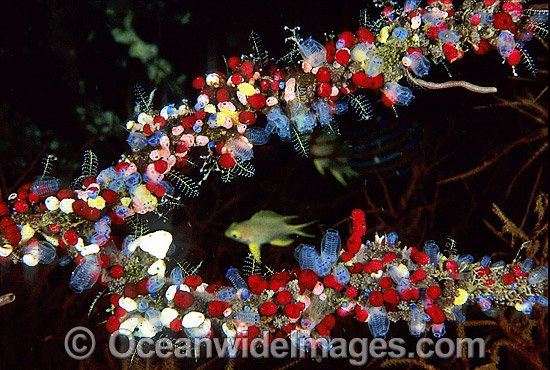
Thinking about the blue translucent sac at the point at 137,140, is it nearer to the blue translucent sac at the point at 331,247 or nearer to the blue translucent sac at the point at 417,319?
the blue translucent sac at the point at 331,247

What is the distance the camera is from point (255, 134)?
154 cm

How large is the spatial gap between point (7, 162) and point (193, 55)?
3.17 feet

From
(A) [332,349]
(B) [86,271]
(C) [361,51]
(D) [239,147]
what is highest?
(C) [361,51]

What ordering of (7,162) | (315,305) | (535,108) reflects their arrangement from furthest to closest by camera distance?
1. (535,108)
2. (7,162)
3. (315,305)

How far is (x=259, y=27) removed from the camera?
5.62ft

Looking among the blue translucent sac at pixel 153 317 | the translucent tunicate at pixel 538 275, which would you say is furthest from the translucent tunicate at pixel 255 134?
the translucent tunicate at pixel 538 275

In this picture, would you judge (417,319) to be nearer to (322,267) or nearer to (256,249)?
(322,267)

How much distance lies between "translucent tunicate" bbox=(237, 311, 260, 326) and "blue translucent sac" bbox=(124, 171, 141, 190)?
2.12 feet

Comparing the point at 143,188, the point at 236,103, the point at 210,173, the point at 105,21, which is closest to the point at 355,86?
the point at 236,103

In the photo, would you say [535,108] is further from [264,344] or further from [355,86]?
[264,344]

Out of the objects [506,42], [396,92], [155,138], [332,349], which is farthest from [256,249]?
[506,42]

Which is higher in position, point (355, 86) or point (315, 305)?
point (355, 86)

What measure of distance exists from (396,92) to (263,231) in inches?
31.9

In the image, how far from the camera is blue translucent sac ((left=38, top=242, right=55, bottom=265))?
1460mm
